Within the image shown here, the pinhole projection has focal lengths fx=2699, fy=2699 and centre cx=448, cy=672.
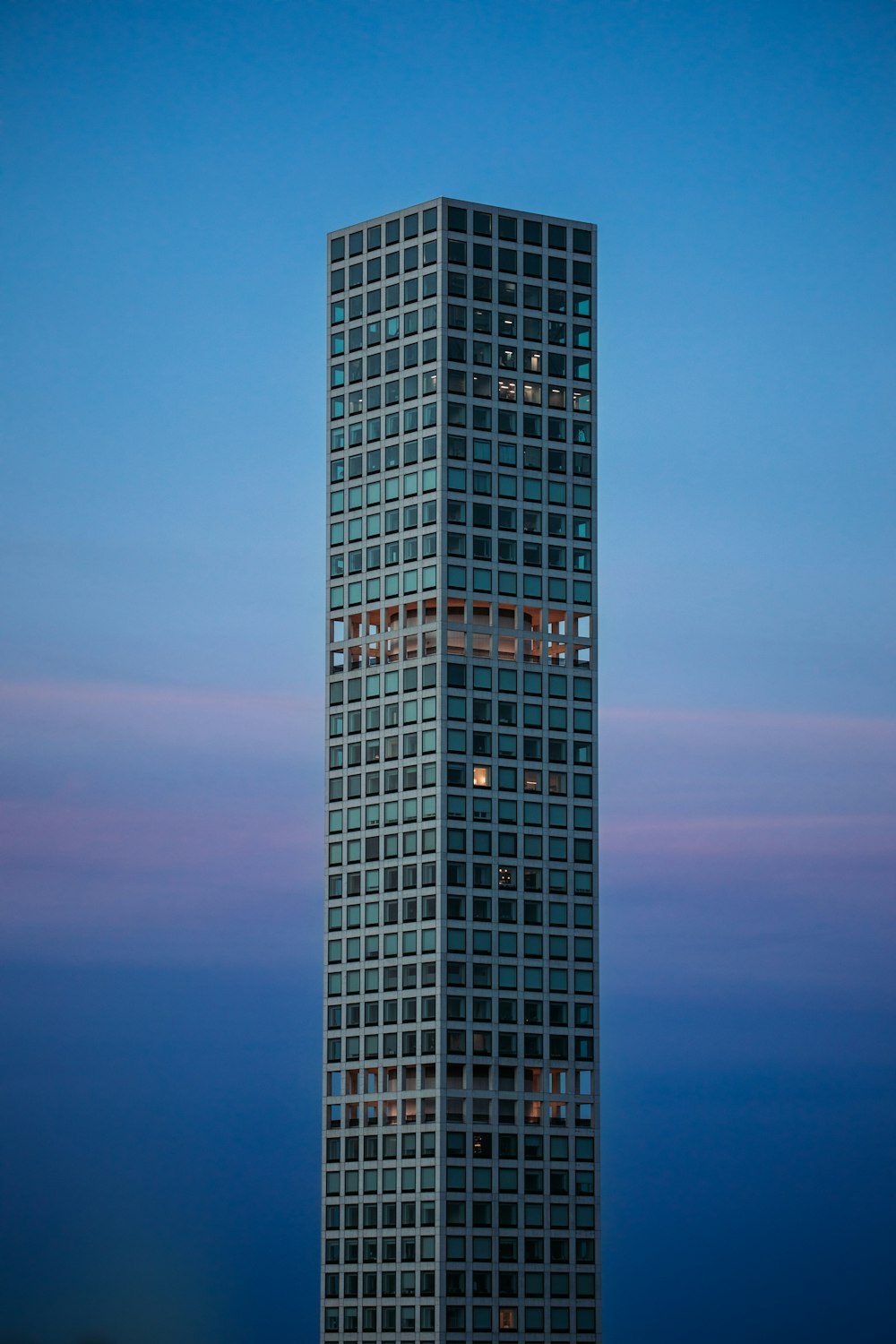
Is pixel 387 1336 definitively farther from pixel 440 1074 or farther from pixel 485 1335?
pixel 440 1074

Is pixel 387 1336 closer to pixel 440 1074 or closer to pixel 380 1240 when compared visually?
pixel 380 1240

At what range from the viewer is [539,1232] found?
199750 millimetres

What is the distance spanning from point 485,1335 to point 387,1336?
7.38 metres

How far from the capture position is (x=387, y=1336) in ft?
650

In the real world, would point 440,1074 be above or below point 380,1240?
above

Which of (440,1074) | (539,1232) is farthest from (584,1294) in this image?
(440,1074)

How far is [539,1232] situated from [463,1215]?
6.25 meters

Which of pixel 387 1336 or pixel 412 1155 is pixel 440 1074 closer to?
pixel 412 1155

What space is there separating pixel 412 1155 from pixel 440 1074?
21.1ft

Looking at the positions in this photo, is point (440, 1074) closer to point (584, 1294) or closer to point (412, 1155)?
point (412, 1155)

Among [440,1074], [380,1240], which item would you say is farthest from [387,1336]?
[440,1074]

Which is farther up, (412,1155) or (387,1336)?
(412,1155)

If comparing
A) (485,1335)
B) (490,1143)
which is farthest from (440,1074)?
(485,1335)

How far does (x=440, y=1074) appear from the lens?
200m
